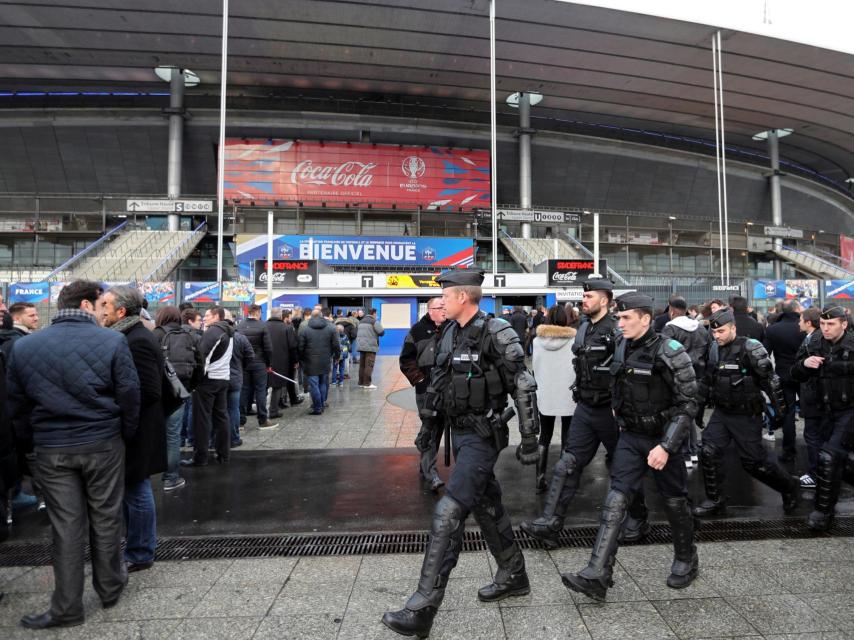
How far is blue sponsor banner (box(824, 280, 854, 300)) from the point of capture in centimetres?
1653

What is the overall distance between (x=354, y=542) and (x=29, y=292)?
13.1 m

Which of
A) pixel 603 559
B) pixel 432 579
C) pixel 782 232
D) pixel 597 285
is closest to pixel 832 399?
pixel 597 285

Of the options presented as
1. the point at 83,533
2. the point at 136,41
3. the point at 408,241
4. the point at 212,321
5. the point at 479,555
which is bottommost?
the point at 479,555

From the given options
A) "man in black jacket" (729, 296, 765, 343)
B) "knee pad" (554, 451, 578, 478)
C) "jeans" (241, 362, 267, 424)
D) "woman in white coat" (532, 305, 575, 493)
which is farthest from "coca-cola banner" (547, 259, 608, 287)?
"knee pad" (554, 451, 578, 478)

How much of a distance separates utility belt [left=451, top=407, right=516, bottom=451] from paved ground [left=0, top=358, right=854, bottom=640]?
3.26 ft

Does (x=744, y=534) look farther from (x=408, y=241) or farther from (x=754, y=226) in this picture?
(x=754, y=226)

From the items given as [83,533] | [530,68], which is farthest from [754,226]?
→ [83,533]

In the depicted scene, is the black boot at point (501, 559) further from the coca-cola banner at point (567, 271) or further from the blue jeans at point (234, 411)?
the coca-cola banner at point (567, 271)

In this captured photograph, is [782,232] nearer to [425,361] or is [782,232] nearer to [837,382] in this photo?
[837,382]

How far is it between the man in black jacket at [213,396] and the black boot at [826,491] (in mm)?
6028

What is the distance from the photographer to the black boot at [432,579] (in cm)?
253

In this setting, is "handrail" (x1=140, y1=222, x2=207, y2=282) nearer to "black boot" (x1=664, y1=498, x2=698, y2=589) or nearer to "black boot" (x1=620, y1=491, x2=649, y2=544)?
"black boot" (x1=620, y1=491, x2=649, y2=544)

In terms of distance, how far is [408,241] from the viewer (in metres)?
27.9

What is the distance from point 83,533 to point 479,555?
2583 millimetres
